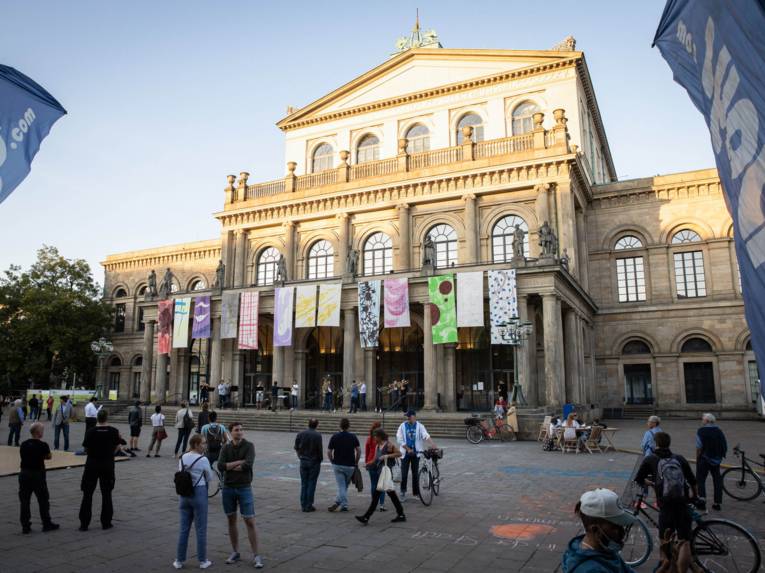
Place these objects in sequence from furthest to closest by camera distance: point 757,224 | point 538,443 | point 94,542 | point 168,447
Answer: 1. point 538,443
2. point 168,447
3. point 94,542
4. point 757,224

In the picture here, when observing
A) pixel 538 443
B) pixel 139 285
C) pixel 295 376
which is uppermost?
pixel 139 285

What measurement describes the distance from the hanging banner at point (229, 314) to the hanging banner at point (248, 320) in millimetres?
481

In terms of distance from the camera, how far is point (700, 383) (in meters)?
31.6

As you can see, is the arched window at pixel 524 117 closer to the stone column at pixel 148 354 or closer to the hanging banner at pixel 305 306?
the hanging banner at pixel 305 306

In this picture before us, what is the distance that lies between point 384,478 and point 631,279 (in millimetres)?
29137

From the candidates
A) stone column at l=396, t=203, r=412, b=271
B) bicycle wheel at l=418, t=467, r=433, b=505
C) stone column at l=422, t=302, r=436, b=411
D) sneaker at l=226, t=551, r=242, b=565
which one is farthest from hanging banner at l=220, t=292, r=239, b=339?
sneaker at l=226, t=551, r=242, b=565

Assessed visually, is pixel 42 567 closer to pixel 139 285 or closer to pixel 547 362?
pixel 547 362

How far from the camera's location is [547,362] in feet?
81.8

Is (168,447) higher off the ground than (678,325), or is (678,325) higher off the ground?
(678,325)

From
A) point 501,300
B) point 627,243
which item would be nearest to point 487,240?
point 501,300

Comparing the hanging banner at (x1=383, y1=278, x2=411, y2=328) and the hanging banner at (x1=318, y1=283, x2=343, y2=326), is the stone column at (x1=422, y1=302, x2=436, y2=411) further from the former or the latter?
the hanging banner at (x1=318, y1=283, x2=343, y2=326)

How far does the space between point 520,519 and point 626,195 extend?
29540 mm

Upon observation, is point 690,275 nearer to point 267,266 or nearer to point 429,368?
point 429,368

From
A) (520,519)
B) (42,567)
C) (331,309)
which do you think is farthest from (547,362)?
(42,567)
